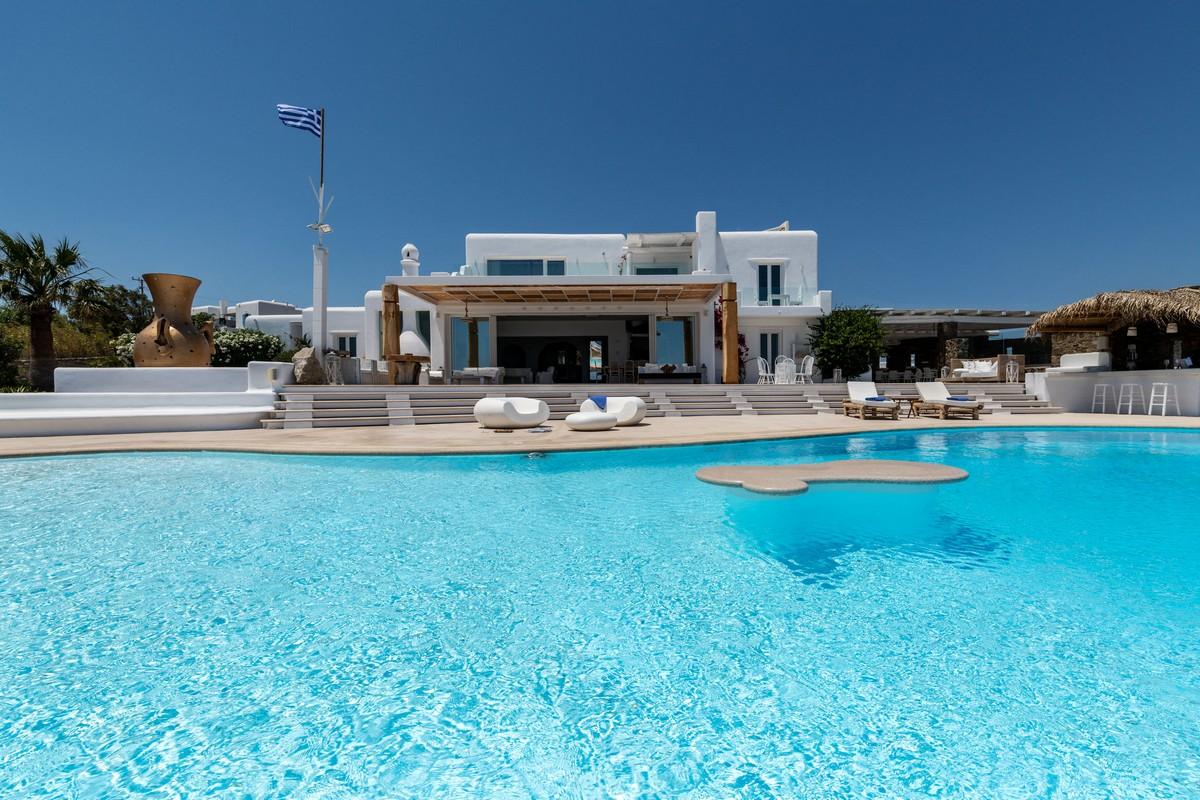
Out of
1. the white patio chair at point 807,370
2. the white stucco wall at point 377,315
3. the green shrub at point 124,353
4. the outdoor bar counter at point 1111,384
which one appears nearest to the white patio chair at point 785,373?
the white patio chair at point 807,370

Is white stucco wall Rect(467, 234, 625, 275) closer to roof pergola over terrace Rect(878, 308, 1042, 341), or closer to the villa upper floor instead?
the villa upper floor

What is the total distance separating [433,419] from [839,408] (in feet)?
35.8

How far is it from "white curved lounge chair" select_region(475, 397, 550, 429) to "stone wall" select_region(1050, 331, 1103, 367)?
62.1ft

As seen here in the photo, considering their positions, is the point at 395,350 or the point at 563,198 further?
the point at 563,198

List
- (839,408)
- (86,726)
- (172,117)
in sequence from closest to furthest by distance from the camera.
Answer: (86,726) < (839,408) < (172,117)

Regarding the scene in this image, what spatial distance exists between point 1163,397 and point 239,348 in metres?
26.5

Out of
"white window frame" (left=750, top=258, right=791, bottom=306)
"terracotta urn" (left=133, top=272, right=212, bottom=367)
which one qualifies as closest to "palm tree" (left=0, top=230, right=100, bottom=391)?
"terracotta urn" (left=133, top=272, right=212, bottom=367)

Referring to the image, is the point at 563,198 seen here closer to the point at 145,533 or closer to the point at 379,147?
the point at 379,147

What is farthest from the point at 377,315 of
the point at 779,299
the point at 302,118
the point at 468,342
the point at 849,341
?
the point at 849,341

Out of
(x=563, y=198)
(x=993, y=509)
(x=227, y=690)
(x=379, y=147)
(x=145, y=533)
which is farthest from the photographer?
(x=563, y=198)

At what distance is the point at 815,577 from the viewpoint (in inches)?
142

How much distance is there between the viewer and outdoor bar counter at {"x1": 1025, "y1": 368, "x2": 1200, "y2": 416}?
1326 centimetres

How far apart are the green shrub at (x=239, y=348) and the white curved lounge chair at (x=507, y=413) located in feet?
36.7

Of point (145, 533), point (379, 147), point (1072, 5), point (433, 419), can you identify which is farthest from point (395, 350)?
point (1072, 5)
